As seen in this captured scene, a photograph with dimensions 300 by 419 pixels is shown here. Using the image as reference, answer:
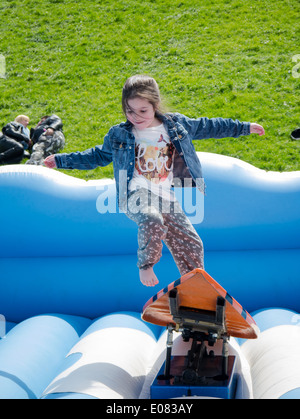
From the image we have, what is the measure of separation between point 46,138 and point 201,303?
371 centimetres

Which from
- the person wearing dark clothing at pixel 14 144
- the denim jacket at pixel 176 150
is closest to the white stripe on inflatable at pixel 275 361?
the denim jacket at pixel 176 150

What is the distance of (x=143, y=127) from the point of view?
2.45m

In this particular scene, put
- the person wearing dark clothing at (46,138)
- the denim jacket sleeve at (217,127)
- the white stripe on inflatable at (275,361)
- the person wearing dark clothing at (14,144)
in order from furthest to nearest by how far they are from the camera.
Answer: the person wearing dark clothing at (14,144), the person wearing dark clothing at (46,138), the denim jacket sleeve at (217,127), the white stripe on inflatable at (275,361)

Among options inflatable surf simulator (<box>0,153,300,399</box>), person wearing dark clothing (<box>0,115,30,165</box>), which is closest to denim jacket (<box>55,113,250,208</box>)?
inflatable surf simulator (<box>0,153,300,399</box>)

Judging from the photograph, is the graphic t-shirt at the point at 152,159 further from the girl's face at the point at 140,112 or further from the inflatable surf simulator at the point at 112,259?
the inflatable surf simulator at the point at 112,259

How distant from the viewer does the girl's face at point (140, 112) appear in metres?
2.35

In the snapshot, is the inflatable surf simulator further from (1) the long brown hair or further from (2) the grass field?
(2) the grass field

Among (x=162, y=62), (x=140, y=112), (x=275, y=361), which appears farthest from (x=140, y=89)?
(x=162, y=62)

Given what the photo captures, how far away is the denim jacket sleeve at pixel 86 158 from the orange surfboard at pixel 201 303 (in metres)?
0.68

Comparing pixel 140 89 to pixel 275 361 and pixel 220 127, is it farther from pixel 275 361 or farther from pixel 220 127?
pixel 275 361

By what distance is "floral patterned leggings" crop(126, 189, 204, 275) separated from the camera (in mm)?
2275

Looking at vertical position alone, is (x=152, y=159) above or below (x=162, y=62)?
below

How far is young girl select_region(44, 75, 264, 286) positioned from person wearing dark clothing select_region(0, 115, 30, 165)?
3302 millimetres

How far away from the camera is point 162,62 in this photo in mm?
7164
